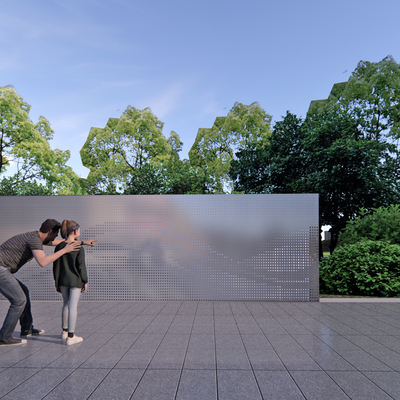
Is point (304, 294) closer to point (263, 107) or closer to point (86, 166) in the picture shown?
point (263, 107)

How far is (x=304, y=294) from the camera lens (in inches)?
320

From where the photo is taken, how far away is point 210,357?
426cm

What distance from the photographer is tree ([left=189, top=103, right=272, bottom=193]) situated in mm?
27141

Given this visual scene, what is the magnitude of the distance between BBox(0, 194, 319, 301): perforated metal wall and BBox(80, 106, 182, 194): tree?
18.4 m

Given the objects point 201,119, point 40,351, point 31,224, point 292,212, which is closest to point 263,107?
point 201,119

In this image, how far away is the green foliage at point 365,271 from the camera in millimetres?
8828

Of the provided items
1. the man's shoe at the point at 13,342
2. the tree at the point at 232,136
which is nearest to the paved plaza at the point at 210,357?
the man's shoe at the point at 13,342

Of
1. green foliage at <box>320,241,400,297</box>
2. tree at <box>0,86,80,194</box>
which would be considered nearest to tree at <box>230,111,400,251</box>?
green foliage at <box>320,241,400,297</box>

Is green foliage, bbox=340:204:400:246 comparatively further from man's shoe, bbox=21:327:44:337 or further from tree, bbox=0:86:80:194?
tree, bbox=0:86:80:194

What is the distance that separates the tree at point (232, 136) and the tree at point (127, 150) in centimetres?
316

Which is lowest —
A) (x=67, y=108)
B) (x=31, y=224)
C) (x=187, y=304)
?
(x=187, y=304)

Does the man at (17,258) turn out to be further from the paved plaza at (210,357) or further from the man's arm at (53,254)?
the paved plaza at (210,357)

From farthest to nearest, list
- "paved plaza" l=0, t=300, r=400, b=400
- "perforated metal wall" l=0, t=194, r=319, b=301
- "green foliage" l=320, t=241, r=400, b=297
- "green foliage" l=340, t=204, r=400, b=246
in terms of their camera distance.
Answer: "green foliage" l=340, t=204, r=400, b=246 < "green foliage" l=320, t=241, r=400, b=297 < "perforated metal wall" l=0, t=194, r=319, b=301 < "paved plaza" l=0, t=300, r=400, b=400

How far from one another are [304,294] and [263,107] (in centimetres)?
2293
